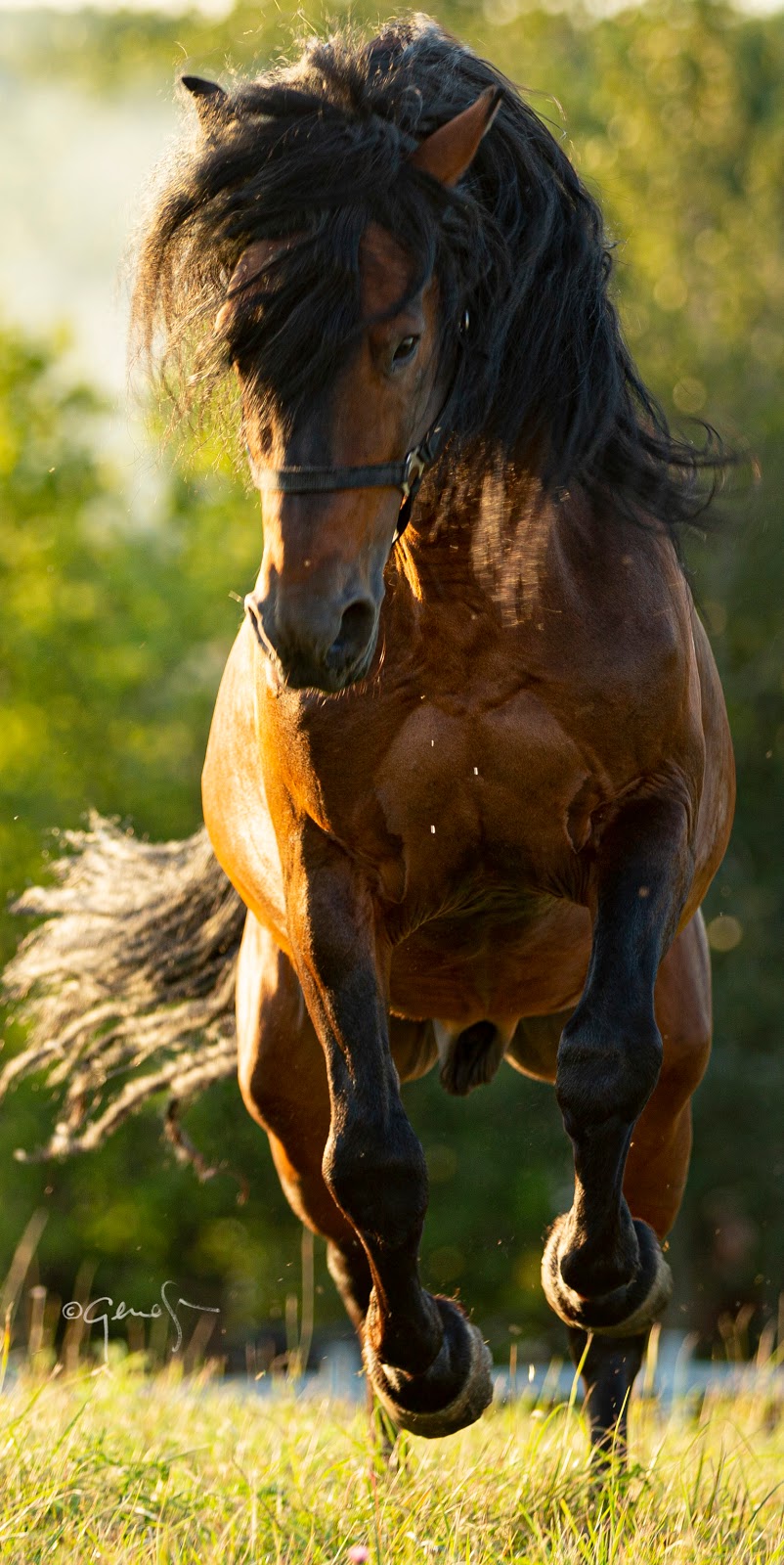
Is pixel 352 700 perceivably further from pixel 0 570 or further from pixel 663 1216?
pixel 0 570

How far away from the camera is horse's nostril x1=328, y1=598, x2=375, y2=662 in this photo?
9.82 feet

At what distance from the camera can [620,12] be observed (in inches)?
1034

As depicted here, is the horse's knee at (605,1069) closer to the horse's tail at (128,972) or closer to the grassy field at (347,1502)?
the grassy field at (347,1502)

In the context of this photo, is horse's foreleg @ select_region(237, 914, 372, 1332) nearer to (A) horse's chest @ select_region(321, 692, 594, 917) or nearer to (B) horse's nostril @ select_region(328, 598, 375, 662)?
(A) horse's chest @ select_region(321, 692, 594, 917)

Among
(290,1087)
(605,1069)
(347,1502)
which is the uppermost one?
(290,1087)

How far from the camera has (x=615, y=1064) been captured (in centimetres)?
346

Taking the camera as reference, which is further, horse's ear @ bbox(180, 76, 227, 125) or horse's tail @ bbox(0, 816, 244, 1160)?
horse's tail @ bbox(0, 816, 244, 1160)

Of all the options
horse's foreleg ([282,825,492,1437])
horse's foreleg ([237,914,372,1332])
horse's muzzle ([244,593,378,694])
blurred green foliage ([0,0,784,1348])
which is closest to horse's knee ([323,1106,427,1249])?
horse's foreleg ([282,825,492,1437])

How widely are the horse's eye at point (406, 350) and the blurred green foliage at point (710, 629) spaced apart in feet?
54.2

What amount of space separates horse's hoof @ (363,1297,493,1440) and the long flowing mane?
71.8 inches

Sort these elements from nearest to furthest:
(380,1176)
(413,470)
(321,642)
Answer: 1. (321,642)
2. (413,470)
3. (380,1176)

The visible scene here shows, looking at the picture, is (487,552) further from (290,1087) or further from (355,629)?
(290,1087)

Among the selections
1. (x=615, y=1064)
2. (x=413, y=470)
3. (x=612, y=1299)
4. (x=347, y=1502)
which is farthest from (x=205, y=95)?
(x=347, y=1502)

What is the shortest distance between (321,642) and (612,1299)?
1.61 m
